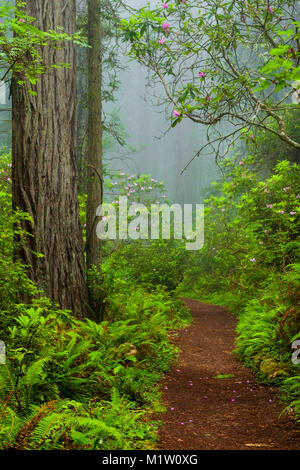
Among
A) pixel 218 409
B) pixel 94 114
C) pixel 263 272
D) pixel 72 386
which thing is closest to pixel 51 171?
pixel 94 114

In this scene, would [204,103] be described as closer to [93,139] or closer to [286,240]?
[93,139]

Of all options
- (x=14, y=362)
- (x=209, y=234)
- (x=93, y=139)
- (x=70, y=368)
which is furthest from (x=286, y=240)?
(x=209, y=234)

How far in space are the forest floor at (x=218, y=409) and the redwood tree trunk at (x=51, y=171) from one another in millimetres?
1625

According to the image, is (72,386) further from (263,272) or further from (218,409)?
(263,272)

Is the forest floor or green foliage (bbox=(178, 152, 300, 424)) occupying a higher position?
green foliage (bbox=(178, 152, 300, 424))

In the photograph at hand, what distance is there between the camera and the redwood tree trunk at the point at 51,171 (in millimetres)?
4430

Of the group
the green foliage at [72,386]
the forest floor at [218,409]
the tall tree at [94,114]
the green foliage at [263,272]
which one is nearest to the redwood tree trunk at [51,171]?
the green foliage at [72,386]

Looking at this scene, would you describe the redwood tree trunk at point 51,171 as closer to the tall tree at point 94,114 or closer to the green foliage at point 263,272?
the tall tree at point 94,114

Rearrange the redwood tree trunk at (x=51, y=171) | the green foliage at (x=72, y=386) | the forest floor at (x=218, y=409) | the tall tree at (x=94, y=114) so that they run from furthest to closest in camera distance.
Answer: the tall tree at (x=94, y=114), the redwood tree trunk at (x=51, y=171), the forest floor at (x=218, y=409), the green foliage at (x=72, y=386)

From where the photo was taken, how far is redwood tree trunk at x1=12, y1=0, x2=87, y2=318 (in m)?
4.43

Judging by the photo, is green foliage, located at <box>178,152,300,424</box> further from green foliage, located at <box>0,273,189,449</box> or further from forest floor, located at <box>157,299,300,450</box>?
green foliage, located at <box>0,273,189,449</box>

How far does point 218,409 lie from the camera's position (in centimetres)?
366

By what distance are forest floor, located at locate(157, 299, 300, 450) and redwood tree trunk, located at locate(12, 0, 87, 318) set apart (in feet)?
5.33

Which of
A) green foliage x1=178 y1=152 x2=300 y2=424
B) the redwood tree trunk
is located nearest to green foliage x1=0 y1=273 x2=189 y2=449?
the redwood tree trunk
